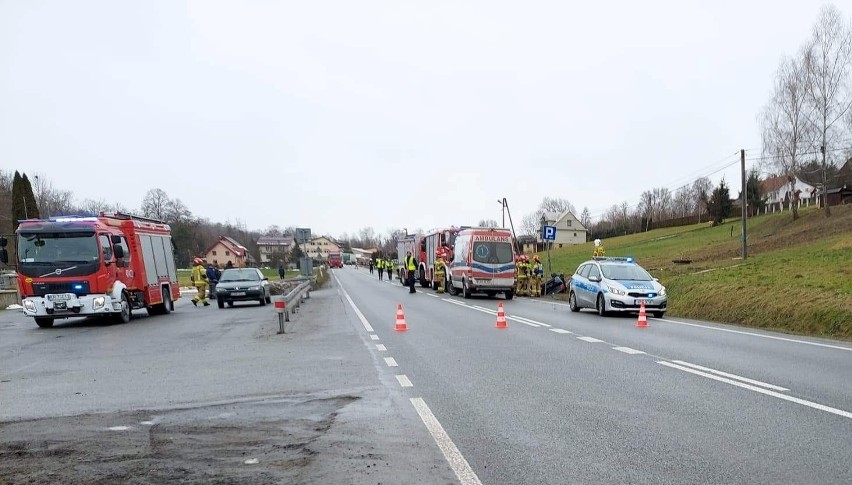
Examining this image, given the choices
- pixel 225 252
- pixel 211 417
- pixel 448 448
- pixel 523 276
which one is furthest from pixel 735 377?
pixel 225 252

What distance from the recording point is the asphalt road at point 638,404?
4531 millimetres

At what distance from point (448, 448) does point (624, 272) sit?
13805mm

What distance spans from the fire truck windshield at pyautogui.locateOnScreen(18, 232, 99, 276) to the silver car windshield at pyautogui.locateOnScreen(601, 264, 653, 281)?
13988mm

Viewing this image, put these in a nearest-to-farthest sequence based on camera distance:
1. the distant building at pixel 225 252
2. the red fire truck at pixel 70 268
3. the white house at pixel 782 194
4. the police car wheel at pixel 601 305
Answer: the red fire truck at pixel 70 268 → the police car wheel at pixel 601 305 → the white house at pixel 782 194 → the distant building at pixel 225 252

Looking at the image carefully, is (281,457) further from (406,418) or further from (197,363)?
(197,363)

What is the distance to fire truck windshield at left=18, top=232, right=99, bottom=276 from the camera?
16.6m

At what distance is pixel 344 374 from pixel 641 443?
4.49 meters

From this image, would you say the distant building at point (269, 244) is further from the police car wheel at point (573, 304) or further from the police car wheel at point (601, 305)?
the police car wheel at point (601, 305)

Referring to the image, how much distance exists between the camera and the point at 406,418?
6.04 meters

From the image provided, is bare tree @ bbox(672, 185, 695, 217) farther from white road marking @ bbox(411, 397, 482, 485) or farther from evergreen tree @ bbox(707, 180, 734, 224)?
white road marking @ bbox(411, 397, 482, 485)

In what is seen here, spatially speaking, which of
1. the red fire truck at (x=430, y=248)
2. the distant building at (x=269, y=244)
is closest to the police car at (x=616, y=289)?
the red fire truck at (x=430, y=248)

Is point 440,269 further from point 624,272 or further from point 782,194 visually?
point 782,194

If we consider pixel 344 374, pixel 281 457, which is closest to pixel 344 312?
pixel 344 374

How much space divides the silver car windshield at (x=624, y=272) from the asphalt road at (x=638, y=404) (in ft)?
16.4
